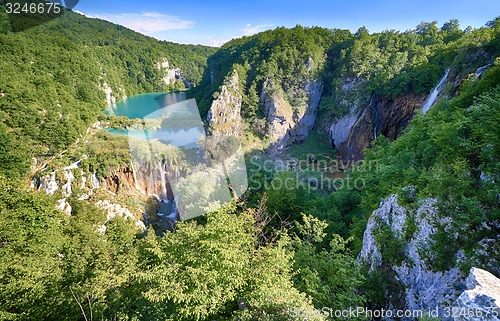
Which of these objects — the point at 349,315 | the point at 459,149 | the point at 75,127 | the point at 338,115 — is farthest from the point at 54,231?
the point at 338,115

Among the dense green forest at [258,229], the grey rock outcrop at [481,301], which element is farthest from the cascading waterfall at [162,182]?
the grey rock outcrop at [481,301]

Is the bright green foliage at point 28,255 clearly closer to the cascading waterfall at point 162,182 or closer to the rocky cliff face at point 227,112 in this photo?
the cascading waterfall at point 162,182

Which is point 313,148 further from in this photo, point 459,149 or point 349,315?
point 349,315

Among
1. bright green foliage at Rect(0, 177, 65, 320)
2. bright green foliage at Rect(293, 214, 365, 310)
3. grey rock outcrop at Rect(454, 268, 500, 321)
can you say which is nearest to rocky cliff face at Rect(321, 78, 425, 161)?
bright green foliage at Rect(293, 214, 365, 310)

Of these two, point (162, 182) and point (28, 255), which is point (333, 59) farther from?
point (28, 255)

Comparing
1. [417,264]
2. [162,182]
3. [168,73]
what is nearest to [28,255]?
[417,264]
